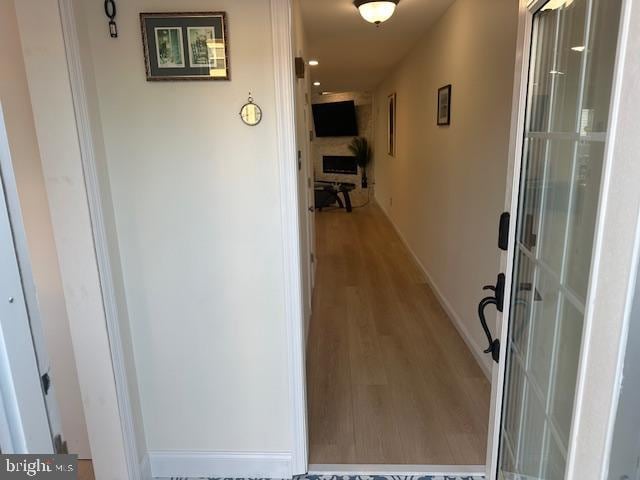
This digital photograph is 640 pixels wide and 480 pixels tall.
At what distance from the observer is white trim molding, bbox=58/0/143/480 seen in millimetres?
1452

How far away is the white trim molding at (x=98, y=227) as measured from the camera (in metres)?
1.45

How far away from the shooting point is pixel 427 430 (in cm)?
224

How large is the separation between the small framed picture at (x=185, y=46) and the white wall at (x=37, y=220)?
539 mm

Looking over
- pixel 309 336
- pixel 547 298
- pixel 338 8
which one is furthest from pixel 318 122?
pixel 547 298

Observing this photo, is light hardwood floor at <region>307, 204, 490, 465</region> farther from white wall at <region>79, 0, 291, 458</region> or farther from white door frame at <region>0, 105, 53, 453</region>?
white door frame at <region>0, 105, 53, 453</region>

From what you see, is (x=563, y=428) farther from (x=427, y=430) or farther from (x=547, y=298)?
(x=427, y=430)

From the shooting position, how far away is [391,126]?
6.74 m

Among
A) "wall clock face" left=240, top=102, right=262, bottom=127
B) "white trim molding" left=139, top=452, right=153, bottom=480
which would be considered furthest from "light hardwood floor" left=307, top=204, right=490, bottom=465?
"wall clock face" left=240, top=102, right=262, bottom=127

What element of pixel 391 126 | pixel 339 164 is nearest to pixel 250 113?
pixel 391 126

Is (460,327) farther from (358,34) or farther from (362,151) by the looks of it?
(362,151)

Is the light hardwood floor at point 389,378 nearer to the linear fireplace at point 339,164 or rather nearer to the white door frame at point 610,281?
the white door frame at point 610,281

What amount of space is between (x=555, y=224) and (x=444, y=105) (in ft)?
8.47

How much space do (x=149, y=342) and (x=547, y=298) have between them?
148 cm

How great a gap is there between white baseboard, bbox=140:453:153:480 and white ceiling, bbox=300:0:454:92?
9.43 ft
